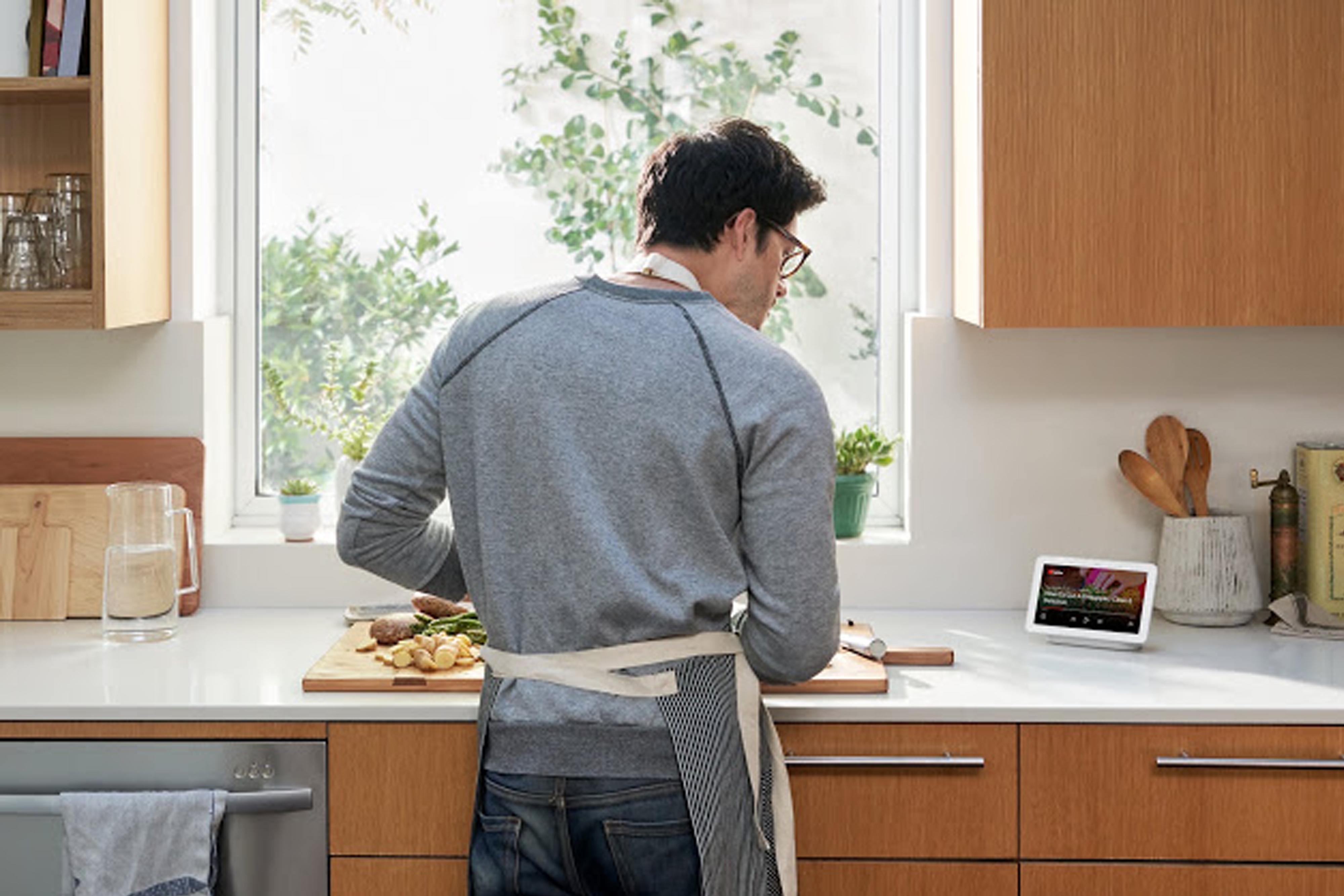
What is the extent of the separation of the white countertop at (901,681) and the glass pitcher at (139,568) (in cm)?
4

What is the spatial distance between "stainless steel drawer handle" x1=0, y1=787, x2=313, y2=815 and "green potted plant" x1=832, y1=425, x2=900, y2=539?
44.9 inches

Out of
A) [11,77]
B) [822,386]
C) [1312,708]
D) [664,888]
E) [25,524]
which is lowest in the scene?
[664,888]

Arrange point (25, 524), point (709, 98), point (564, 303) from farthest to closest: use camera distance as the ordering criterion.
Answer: point (709, 98)
point (25, 524)
point (564, 303)

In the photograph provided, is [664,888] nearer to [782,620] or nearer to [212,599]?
[782,620]

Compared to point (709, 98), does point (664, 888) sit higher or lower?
lower

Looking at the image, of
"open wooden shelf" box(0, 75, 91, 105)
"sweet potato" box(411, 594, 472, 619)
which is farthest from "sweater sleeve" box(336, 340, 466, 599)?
"open wooden shelf" box(0, 75, 91, 105)

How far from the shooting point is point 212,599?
3.30 meters

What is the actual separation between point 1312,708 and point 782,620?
805 mm

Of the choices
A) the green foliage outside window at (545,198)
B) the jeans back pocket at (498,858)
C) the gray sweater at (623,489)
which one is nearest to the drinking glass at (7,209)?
the green foliage outside window at (545,198)

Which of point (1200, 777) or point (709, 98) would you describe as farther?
point (709, 98)

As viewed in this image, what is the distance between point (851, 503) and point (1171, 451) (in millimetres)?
557

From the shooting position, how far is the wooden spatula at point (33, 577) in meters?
3.18

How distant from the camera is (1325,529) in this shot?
308 centimetres

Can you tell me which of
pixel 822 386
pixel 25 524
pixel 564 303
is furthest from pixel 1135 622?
pixel 25 524
